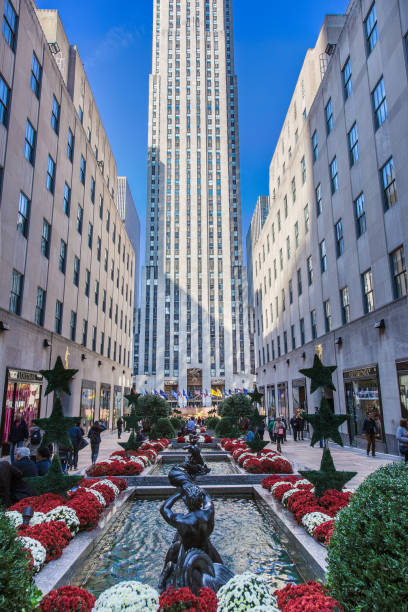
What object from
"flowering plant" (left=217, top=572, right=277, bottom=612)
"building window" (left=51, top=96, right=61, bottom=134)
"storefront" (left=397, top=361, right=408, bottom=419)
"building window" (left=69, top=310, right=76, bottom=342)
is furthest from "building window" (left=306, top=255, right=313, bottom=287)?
"flowering plant" (left=217, top=572, right=277, bottom=612)

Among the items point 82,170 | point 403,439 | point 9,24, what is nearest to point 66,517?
point 403,439

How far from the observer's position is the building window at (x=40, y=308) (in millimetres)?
22602

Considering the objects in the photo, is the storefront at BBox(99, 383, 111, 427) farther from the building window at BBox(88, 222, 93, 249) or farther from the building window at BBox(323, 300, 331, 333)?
the building window at BBox(323, 300, 331, 333)

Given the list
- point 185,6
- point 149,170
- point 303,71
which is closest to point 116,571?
point 303,71

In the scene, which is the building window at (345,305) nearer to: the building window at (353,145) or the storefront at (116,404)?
the building window at (353,145)

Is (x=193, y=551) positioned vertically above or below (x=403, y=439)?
below

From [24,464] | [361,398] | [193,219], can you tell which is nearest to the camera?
[24,464]

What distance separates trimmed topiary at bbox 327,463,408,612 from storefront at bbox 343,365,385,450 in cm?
1696

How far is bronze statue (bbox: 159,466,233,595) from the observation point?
189 inches

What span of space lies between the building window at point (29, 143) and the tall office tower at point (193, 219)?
80.5m

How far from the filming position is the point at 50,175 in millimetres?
24641

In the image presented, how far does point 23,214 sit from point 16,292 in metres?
4.20

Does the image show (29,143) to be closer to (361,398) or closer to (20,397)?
(20,397)

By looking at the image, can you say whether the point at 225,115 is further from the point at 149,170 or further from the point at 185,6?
the point at 185,6
